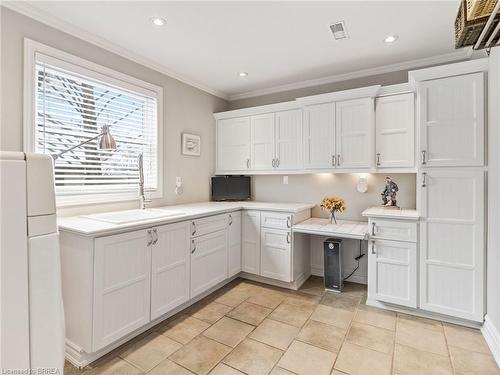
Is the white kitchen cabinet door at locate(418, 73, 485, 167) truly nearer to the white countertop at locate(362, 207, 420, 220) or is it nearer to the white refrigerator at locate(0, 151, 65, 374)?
the white countertop at locate(362, 207, 420, 220)

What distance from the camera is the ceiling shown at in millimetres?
2021

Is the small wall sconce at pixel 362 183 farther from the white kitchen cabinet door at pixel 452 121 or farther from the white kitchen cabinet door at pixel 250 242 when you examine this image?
the white kitchen cabinet door at pixel 250 242

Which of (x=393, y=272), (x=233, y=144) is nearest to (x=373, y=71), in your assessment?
(x=233, y=144)

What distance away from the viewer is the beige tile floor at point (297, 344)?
1.83 metres

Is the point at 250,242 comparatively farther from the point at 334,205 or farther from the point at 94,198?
the point at 94,198

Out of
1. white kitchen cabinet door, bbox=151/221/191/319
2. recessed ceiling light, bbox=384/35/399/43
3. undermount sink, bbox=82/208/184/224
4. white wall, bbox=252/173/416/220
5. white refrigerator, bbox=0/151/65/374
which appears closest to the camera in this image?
white refrigerator, bbox=0/151/65/374

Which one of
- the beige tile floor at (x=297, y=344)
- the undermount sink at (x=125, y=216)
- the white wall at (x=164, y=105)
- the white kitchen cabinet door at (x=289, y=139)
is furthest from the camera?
the white kitchen cabinet door at (x=289, y=139)

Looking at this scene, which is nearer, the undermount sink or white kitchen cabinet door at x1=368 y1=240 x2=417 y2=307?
the undermount sink

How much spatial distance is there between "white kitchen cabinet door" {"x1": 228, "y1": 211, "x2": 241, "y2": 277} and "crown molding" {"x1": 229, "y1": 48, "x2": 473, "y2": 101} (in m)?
1.86

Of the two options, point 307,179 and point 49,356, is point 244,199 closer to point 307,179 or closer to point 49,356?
point 307,179

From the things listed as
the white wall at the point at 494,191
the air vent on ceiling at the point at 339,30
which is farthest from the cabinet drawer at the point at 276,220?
the air vent on ceiling at the point at 339,30

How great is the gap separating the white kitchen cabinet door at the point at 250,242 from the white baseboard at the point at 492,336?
213 centimetres

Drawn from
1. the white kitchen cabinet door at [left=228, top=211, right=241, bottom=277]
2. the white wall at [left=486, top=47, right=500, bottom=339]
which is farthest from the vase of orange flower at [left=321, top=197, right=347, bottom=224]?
the white wall at [left=486, top=47, right=500, bottom=339]

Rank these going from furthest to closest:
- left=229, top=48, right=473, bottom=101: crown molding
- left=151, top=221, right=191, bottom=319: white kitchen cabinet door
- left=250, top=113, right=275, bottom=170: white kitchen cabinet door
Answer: left=250, top=113, right=275, bottom=170: white kitchen cabinet door < left=229, top=48, right=473, bottom=101: crown molding < left=151, top=221, right=191, bottom=319: white kitchen cabinet door
